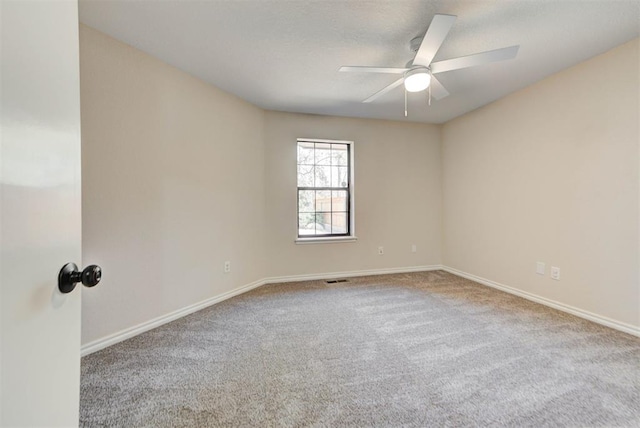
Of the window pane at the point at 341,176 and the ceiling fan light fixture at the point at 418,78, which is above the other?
the ceiling fan light fixture at the point at 418,78

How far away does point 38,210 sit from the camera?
0.61 m

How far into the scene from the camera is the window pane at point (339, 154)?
4.09 meters

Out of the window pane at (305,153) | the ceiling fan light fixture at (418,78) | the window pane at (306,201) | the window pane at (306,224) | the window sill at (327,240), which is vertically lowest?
the window sill at (327,240)

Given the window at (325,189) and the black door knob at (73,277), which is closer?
the black door knob at (73,277)

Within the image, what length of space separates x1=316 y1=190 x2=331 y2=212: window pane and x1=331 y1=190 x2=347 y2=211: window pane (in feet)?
0.24

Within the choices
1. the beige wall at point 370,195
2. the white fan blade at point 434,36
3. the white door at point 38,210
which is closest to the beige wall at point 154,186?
the beige wall at point 370,195

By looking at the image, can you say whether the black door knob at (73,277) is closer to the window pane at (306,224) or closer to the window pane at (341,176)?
the window pane at (306,224)

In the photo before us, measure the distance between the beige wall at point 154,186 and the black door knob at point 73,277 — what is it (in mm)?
1634

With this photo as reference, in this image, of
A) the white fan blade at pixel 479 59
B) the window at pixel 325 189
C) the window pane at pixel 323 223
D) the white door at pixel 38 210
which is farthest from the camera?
the window pane at pixel 323 223

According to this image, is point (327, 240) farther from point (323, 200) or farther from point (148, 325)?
point (148, 325)

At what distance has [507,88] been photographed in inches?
120

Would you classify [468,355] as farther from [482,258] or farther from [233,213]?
[233,213]

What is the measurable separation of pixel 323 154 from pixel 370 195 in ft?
3.12

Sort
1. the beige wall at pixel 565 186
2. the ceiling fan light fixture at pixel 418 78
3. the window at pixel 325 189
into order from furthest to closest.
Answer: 1. the window at pixel 325 189
2. the beige wall at pixel 565 186
3. the ceiling fan light fixture at pixel 418 78
